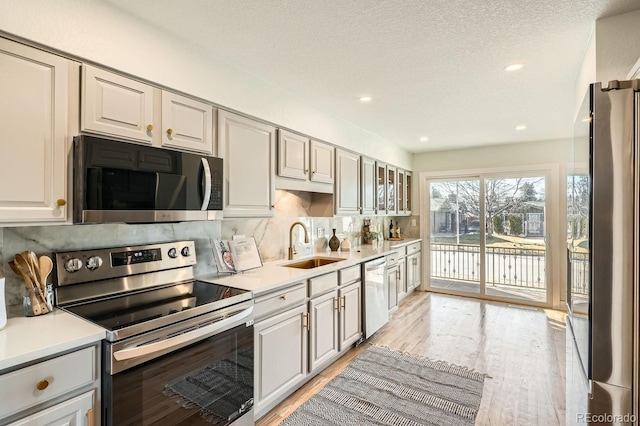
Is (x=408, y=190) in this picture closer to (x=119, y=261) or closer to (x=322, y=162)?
(x=322, y=162)

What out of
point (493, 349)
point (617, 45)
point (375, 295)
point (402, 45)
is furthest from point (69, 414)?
point (493, 349)

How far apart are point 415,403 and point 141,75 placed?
2.82 m

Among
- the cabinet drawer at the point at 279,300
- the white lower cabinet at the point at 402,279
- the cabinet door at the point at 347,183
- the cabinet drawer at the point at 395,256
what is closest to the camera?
the cabinet drawer at the point at 279,300

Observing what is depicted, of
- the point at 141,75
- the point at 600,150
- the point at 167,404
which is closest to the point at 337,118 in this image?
the point at 141,75

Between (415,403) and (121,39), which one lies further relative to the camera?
(415,403)

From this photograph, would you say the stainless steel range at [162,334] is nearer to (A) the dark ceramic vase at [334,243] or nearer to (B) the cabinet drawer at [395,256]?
(A) the dark ceramic vase at [334,243]

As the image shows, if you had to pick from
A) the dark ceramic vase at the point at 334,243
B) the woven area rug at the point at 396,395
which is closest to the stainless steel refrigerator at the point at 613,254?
the woven area rug at the point at 396,395

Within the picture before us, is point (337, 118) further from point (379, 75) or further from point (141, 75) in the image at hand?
point (141, 75)

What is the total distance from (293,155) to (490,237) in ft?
12.9

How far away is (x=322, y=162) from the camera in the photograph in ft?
10.9

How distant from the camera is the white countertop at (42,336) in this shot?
113cm

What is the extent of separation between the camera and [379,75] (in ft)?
8.38

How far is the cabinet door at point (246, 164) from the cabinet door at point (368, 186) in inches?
68.0

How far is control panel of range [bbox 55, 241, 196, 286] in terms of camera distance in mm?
1704
